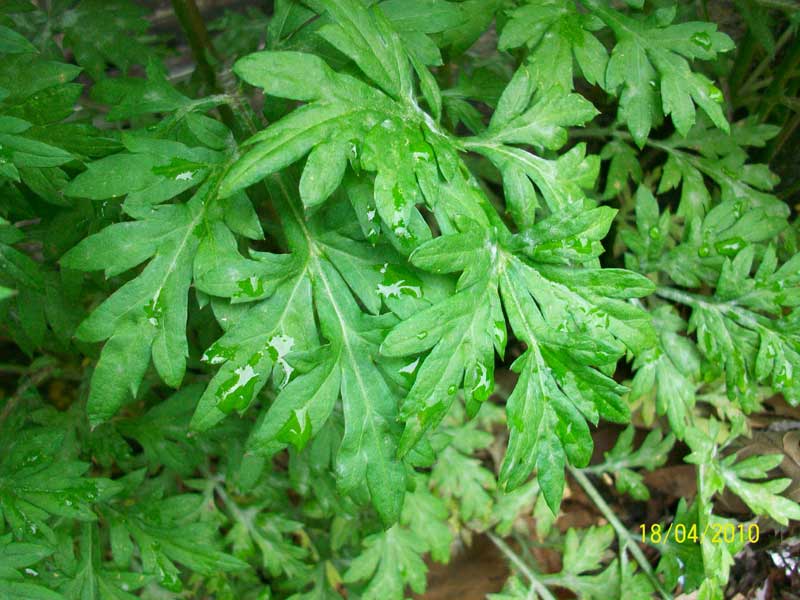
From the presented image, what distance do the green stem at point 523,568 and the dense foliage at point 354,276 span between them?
0.01 meters

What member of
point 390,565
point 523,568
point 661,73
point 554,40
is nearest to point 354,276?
point 554,40

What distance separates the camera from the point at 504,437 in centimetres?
275

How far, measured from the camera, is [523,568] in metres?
2.30

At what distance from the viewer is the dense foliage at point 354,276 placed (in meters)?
1.21

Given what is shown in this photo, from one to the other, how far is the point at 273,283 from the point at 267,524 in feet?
3.61

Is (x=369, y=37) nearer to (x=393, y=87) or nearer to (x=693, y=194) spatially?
(x=393, y=87)

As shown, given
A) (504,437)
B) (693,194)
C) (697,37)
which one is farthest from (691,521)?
(697,37)

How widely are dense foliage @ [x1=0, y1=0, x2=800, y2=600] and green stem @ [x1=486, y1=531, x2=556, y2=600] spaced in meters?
0.01

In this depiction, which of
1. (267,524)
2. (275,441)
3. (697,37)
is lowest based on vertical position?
(267,524)

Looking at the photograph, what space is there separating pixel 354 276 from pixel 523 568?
1478 mm

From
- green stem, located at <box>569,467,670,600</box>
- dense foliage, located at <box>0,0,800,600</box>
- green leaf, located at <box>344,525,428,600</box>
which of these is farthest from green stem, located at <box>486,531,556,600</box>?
green leaf, located at <box>344,525,428,600</box>

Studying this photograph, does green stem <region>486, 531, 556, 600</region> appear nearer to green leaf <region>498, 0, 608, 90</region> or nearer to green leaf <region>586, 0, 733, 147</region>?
green leaf <region>586, 0, 733, 147</region>

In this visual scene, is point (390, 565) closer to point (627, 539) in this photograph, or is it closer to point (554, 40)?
point (627, 539)

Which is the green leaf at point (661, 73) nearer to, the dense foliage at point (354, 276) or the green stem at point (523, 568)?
the dense foliage at point (354, 276)
